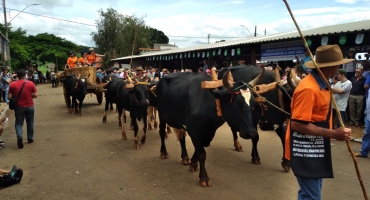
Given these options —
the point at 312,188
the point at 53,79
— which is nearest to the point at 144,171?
the point at 312,188

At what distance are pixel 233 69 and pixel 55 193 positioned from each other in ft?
12.4

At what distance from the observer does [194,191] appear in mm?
4719

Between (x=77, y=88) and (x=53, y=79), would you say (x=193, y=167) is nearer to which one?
(x=77, y=88)

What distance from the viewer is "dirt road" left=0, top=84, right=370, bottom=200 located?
4.66 meters

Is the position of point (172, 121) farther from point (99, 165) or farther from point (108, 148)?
point (108, 148)

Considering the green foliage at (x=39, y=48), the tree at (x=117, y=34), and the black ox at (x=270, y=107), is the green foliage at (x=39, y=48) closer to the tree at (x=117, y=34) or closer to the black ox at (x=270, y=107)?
the tree at (x=117, y=34)

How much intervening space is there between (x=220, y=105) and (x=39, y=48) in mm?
39174

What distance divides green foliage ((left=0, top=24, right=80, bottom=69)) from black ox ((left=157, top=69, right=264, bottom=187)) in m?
33.6

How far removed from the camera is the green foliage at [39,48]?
35.4 m

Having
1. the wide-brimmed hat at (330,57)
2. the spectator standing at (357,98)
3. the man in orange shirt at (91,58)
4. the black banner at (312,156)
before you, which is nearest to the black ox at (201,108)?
the black banner at (312,156)

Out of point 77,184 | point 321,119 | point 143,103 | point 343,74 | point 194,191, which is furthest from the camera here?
point 343,74

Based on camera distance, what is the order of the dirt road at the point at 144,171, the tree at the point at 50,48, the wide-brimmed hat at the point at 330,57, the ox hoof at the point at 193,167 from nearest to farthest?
the wide-brimmed hat at the point at 330,57
the dirt road at the point at 144,171
the ox hoof at the point at 193,167
the tree at the point at 50,48

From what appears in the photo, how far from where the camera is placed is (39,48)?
3838 cm

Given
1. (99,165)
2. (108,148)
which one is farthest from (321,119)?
(108,148)
